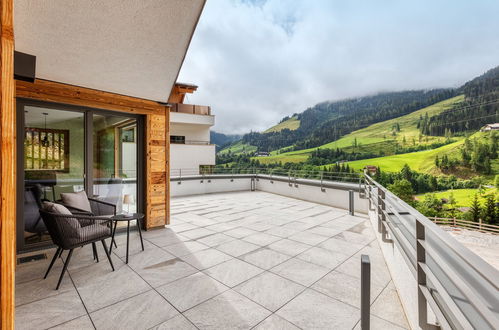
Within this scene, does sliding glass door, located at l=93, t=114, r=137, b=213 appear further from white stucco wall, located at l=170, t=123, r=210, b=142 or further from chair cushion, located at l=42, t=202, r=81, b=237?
white stucco wall, located at l=170, t=123, r=210, b=142

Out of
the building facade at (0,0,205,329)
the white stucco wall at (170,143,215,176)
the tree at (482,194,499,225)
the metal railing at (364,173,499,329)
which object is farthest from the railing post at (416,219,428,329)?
the tree at (482,194,499,225)

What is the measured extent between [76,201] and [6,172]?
2935 mm

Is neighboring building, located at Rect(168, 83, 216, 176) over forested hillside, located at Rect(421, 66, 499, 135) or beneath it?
beneath

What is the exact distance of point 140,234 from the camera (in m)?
3.33

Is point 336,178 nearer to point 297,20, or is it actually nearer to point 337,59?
point 297,20

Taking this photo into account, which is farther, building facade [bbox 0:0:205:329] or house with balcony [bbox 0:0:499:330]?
house with balcony [bbox 0:0:499:330]

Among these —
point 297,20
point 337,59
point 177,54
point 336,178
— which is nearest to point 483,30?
point 337,59

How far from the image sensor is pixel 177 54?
258 cm

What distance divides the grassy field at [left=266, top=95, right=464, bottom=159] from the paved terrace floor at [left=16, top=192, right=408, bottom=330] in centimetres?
4027

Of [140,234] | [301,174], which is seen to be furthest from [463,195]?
[140,234]

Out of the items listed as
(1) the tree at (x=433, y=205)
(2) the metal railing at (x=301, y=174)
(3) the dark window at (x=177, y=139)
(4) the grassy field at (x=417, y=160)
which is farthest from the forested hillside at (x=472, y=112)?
(3) the dark window at (x=177, y=139)

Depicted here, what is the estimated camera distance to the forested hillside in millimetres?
35594

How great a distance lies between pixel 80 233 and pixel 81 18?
7.15 feet

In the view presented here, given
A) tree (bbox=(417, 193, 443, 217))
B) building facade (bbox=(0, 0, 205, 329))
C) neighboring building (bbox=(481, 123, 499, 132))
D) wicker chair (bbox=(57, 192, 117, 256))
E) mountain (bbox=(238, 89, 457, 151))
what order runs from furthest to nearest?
mountain (bbox=(238, 89, 457, 151)) < neighboring building (bbox=(481, 123, 499, 132)) < tree (bbox=(417, 193, 443, 217)) < wicker chair (bbox=(57, 192, 117, 256)) < building facade (bbox=(0, 0, 205, 329))
